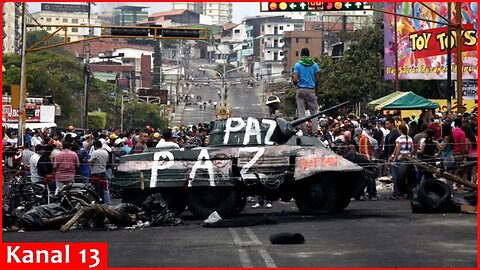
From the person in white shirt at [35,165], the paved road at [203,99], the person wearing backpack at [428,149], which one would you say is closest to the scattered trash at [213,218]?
the person wearing backpack at [428,149]

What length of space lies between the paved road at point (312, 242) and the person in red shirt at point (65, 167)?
141 inches

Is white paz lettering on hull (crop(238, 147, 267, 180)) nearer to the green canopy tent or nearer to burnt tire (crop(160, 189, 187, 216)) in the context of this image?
burnt tire (crop(160, 189, 187, 216))

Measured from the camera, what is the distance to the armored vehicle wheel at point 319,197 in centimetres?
2136

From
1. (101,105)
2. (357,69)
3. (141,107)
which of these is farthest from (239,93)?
(357,69)

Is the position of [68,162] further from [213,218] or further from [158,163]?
[213,218]

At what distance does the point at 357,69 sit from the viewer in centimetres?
7525

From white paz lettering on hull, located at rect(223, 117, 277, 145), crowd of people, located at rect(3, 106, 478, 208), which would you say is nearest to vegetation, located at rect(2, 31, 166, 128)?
crowd of people, located at rect(3, 106, 478, 208)

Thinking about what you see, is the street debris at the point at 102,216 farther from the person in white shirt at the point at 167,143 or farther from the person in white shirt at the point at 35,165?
the person in white shirt at the point at 35,165

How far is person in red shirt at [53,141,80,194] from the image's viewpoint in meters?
24.5

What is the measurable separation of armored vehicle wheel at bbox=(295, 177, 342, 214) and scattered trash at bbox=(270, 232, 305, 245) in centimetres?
456

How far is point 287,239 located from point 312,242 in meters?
0.35

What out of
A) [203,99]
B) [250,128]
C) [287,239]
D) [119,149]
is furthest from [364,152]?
[203,99]

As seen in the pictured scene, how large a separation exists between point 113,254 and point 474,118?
13043 mm

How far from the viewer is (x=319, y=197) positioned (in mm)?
21438
